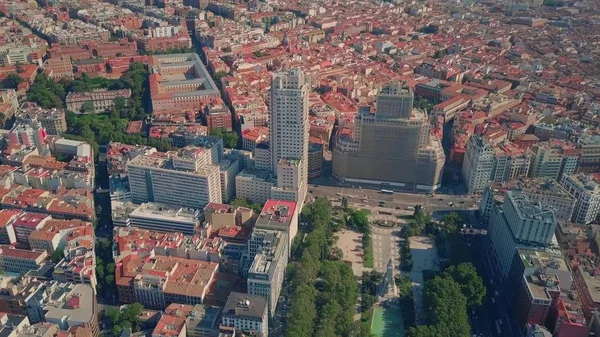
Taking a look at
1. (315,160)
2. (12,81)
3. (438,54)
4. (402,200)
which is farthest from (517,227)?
(12,81)

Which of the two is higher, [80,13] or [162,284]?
[80,13]

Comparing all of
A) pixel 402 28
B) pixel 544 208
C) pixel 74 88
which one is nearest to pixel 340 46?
pixel 402 28

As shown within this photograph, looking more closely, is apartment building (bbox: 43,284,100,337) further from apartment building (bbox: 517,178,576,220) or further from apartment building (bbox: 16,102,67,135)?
apartment building (bbox: 517,178,576,220)

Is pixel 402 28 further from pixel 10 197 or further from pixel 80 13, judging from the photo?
pixel 10 197

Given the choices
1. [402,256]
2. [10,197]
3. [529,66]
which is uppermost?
[529,66]

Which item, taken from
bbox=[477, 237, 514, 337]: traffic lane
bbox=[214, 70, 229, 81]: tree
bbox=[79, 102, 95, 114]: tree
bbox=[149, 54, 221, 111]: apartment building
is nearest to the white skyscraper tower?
bbox=[477, 237, 514, 337]: traffic lane

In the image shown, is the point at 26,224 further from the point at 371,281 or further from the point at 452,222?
the point at 452,222
